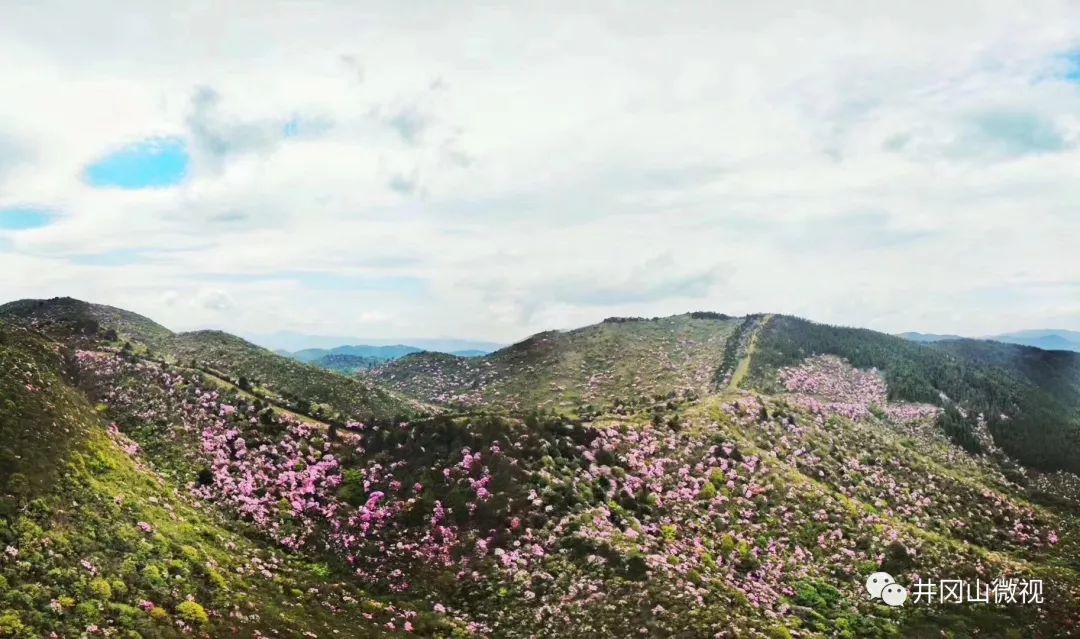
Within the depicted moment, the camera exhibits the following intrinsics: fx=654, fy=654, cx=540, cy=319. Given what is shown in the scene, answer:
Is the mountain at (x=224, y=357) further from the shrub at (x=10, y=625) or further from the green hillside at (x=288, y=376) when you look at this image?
the shrub at (x=10, y=625)

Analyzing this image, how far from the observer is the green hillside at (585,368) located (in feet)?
293

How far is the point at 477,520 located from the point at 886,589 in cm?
2137

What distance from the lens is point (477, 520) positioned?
33469mm

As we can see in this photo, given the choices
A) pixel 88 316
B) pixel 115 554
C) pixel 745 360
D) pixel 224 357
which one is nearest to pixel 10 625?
pixel 115 554

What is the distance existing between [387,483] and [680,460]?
754 inches

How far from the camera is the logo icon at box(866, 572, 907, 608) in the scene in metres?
33.0

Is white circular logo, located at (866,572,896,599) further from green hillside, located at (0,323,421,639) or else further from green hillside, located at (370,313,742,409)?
green hillside, located at (370,313,742,409)

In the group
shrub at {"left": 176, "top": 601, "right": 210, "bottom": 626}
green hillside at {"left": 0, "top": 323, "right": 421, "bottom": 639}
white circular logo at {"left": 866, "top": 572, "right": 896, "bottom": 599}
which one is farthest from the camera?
white circular logo at {"left": 866, "top": 572, "right": 896, "bottom": 599}

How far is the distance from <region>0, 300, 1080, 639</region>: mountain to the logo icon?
0.49 meters

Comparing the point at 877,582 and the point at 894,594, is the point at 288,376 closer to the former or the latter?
the point at 877,582

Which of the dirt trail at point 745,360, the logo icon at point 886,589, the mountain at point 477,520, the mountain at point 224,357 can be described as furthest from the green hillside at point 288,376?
the logo icon at point 886,589

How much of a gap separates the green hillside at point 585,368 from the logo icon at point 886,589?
44.3 metres

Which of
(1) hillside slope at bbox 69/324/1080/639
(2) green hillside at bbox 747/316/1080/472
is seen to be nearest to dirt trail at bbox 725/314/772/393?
(2) green hillside at bbox 747/316/1080/472

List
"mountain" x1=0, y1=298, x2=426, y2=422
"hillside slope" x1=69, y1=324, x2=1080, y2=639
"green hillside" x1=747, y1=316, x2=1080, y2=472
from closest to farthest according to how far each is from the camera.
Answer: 1. "hillside slope" x1=69, y1=324, x2=1080, y2=639
2. "mountain" x1=0, y1=298, x2=426, y2=422
3. "green hillside" x1=747, y1=316, x2=1080, y2=472
